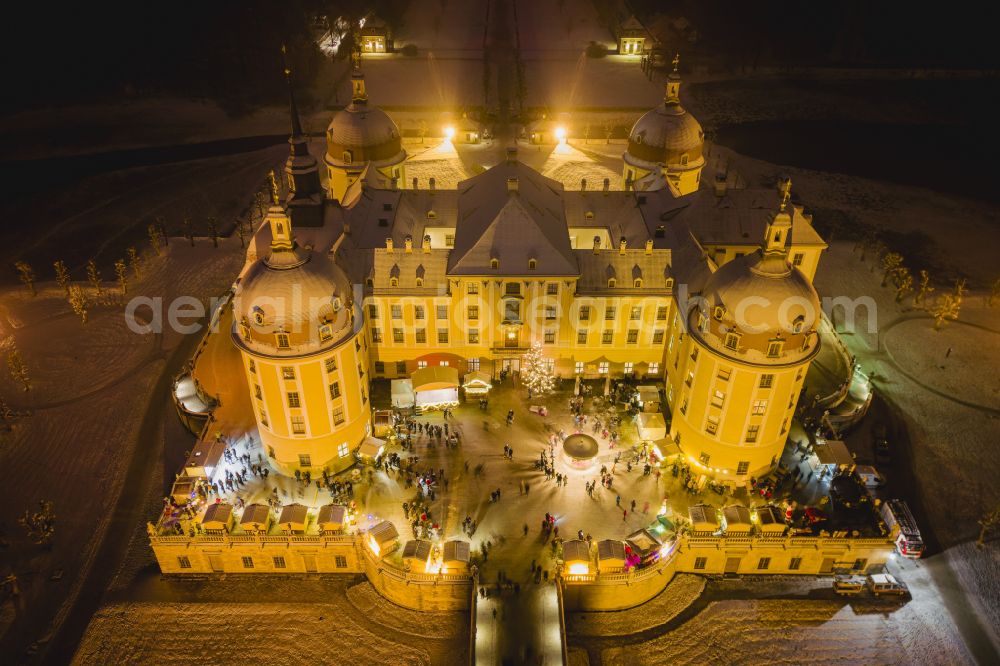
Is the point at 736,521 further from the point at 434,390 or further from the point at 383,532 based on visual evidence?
the point at 434,390

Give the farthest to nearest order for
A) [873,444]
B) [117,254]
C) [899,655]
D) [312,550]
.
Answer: [117,254] → [873,444] → [312,550] → [899,655]

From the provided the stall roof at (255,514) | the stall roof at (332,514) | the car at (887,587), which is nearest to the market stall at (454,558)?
the stall roof at (332,514)

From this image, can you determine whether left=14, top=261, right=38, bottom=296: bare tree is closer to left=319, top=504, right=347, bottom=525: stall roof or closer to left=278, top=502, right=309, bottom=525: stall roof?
left=278, top=502, right=309, bottom=525: stall roof

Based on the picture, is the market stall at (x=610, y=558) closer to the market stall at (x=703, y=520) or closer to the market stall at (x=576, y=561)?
the market stall at (x=576, y=561)

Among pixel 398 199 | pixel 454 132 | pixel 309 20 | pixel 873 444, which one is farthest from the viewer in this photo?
pixel 309 20

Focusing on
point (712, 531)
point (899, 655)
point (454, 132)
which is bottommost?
point (899, 655)

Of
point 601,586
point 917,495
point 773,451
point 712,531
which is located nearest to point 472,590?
point 601,586

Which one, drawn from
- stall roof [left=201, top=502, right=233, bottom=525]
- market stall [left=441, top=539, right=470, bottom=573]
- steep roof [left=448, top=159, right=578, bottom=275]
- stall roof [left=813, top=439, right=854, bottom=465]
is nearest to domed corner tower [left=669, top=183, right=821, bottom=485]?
stall roof [left=813, top=439, right=854, bottom=465]

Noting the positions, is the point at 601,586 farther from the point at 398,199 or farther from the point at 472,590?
the point at 398,199
